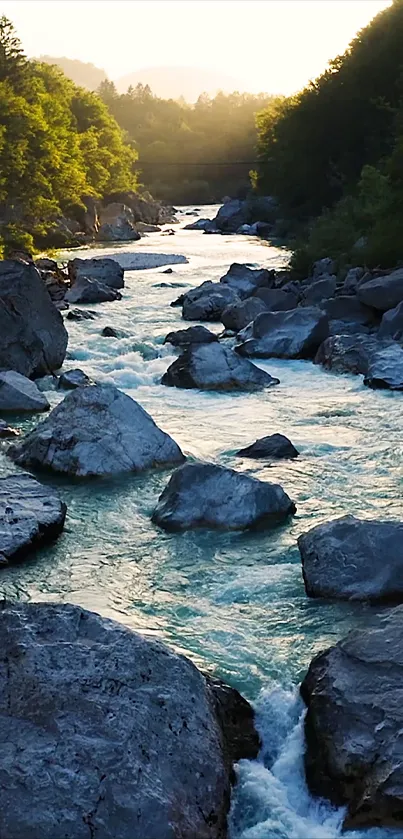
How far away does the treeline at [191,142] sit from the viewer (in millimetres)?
81250

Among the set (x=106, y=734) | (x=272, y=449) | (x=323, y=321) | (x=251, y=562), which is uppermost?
(x=106, y=734)

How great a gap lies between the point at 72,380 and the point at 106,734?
9.35m

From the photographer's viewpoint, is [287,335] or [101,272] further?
[101,272]

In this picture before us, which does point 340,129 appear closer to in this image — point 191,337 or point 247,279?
point 247,279

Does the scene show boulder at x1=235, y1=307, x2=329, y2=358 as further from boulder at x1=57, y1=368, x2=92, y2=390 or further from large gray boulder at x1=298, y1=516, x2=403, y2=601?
large gray boulder at x1=298, y1=516, x2=403, y2=601

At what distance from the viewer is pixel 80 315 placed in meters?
18.7

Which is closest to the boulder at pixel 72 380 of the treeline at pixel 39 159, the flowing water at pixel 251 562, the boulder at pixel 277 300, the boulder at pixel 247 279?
the flowing water at pixel 251 562

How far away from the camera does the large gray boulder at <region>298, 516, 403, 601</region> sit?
20.7 ft

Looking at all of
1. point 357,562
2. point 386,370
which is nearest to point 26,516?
point 357,562

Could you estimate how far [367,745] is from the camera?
177 inches

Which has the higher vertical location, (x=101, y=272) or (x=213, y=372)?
(x=213, y=372)

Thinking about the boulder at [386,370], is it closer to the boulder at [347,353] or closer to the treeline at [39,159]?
the boulder at [347,353]

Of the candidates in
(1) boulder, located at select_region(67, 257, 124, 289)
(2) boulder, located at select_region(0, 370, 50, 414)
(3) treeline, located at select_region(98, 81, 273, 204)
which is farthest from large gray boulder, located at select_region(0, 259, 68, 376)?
(3) treeline, located at select_region(98, 81, 273, 204)

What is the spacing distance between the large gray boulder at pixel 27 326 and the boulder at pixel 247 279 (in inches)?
333
